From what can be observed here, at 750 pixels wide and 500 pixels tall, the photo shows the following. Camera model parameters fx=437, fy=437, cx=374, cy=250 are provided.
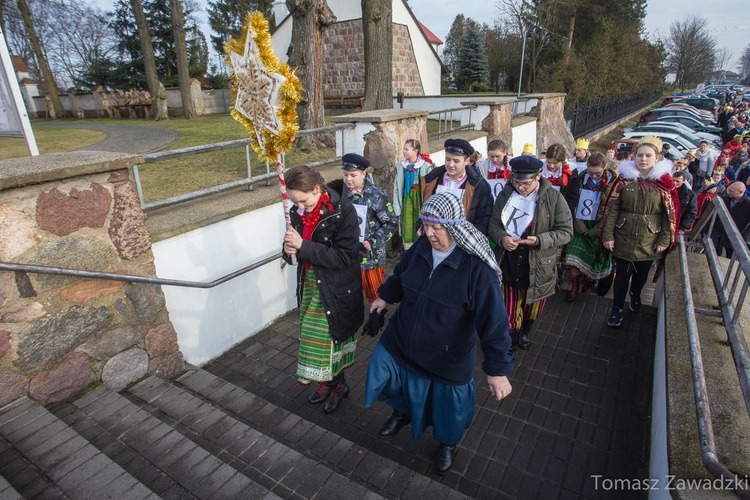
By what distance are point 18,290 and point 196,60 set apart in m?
31.0

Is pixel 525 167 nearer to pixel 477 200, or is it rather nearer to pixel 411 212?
pixel 477 200

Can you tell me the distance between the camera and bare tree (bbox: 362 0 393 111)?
27.3ft

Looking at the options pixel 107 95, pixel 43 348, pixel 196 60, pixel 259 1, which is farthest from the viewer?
pixel 259 1

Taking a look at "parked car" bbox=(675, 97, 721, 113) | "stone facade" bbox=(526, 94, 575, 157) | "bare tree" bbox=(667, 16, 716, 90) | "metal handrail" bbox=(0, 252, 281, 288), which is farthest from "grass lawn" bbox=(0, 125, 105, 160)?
"bare tree" bbox=(667, 16, 716, 90)

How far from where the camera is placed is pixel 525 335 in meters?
4.20

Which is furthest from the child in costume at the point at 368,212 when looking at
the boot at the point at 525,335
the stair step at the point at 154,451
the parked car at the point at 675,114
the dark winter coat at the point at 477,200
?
the parked car at the point at 675,114

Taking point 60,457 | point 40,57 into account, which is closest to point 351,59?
point 40,57

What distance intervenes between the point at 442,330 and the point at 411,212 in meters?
2.94

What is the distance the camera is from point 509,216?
3.77 m

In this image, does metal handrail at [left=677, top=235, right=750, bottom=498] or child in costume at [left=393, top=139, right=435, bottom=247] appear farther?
child in costume at [left=393, top=139, right=435, bottom=247]

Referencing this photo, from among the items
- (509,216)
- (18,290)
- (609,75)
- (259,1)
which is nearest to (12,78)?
(18,290)

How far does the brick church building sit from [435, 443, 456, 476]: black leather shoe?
2045 centimetres

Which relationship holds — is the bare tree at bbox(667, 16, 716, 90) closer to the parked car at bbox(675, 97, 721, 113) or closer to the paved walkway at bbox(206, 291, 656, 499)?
the parked car at bbox(675, 97, 721, 113)

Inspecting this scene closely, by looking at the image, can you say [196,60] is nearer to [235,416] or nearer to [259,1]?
[259,1]
